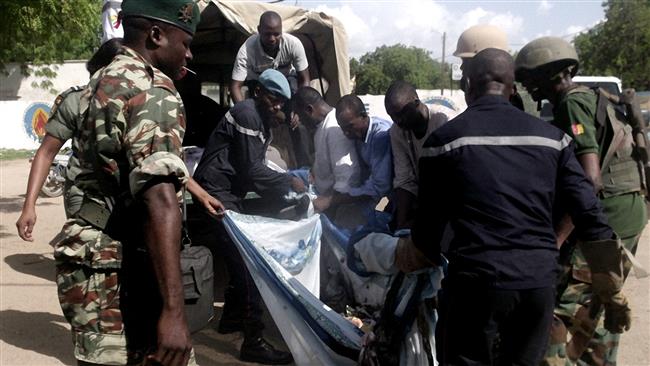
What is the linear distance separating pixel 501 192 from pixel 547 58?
1.16m

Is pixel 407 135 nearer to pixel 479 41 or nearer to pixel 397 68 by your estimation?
pixel 479 41

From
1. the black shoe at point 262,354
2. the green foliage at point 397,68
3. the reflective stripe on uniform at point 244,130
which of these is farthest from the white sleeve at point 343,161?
the green foliage at point 397,68

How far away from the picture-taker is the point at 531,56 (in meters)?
3.41

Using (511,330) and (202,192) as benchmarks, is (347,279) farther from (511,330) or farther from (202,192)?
(511,330)

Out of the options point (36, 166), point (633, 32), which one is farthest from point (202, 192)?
point (633, 32)

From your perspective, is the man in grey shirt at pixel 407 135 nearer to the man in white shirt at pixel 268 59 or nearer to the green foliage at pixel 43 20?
the man in white shirt at pixel 268 59

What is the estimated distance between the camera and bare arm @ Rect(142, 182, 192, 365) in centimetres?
190

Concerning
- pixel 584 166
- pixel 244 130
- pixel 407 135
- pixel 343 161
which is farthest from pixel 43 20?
pixel 584 166

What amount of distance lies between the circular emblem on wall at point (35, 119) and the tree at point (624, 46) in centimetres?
2785

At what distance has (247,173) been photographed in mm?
4516

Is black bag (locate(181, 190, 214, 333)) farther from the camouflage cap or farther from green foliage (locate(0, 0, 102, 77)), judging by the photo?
green foliage (locate(0, 0, 102, 77))

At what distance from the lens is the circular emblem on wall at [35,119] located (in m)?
22.7

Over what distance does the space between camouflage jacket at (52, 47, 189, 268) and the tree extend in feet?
120

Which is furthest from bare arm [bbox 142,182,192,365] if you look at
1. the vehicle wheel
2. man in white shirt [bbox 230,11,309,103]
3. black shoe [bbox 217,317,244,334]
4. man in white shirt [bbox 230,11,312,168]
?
the vehicle wheel
